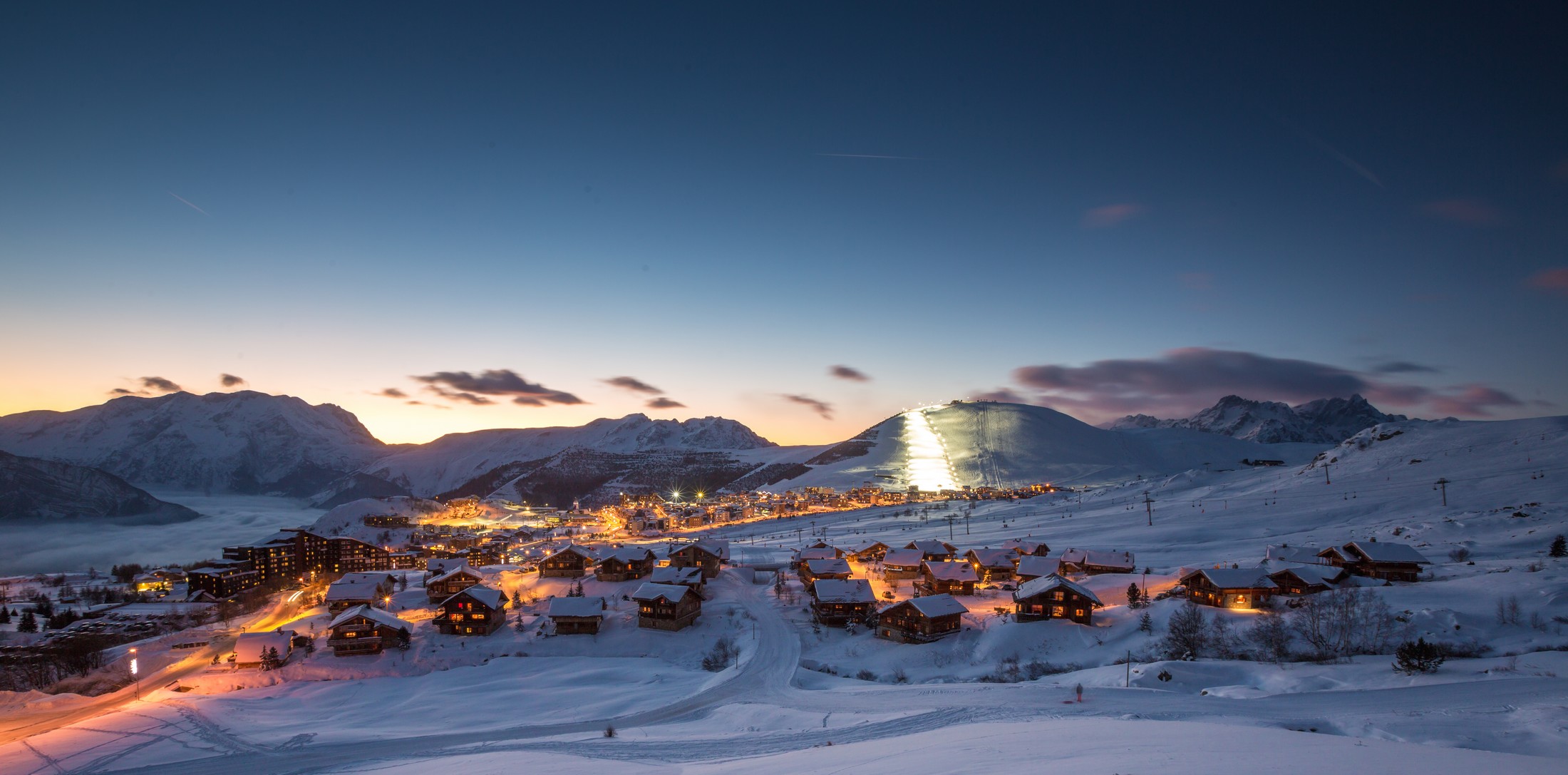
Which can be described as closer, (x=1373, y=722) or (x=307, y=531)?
(x=1373, y=722)

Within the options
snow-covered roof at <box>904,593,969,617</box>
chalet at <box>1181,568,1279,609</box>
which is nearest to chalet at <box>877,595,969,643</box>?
snow-covered roof at <box>904,593,969,617</box>

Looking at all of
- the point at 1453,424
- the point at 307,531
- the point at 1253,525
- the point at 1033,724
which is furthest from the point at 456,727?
the point at 1453,424

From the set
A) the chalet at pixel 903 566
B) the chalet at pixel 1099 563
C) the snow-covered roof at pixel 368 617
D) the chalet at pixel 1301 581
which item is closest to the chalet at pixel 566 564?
the snow-covered roof at pixel 368 617

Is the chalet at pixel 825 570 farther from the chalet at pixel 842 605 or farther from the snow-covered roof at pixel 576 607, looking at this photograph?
the snow-covered roof at pixel 576 607

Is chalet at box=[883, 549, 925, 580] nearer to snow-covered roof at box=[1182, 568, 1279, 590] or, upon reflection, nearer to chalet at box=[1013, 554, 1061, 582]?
chalet at box=[1013, 554, 1061, 582]

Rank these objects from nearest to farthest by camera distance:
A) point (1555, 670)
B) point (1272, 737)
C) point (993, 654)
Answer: point (1272, 737)
point (1555, 670)
point (993, 654)

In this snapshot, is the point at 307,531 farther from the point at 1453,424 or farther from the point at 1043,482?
the point at 1453,424

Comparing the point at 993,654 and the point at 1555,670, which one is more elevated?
the point at 1555,670
